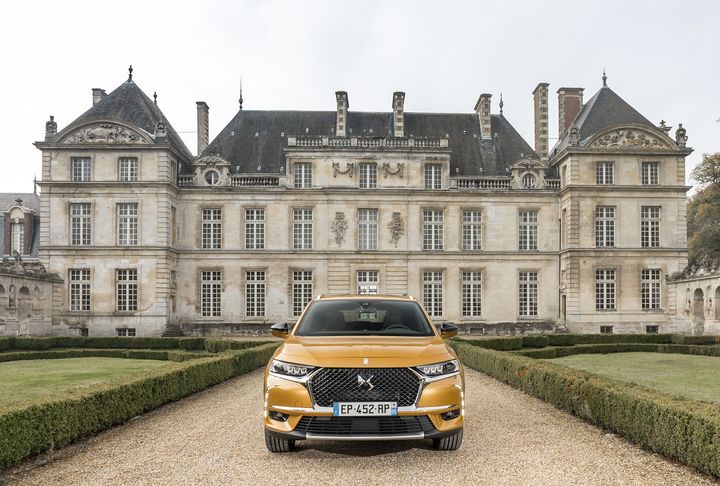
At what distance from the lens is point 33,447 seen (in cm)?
717

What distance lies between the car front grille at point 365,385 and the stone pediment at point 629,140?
29.0m

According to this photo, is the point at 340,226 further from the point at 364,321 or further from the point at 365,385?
the point at 365,385

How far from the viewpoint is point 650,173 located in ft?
107

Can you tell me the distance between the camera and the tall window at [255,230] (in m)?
33.4

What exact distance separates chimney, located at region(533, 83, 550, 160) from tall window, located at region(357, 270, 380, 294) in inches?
465

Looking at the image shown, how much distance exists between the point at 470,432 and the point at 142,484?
4.22 meters

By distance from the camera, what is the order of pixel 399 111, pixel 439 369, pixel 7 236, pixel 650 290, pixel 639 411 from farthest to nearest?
pixel 7 236 → pixel 399 111 → pixel 650 290 → pixel 639 411 → pixel 439 369

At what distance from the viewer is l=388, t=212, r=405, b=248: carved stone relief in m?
33.1

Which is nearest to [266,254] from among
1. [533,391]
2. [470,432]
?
[533,391]

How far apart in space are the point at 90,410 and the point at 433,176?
26823 mm

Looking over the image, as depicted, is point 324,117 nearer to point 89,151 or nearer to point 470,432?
point 89,151

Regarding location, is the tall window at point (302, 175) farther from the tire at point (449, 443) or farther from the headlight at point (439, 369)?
the headlight at point (439, 369)

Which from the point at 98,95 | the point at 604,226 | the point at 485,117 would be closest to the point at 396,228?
the point at 485,117

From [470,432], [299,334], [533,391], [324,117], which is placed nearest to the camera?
[299,334]
